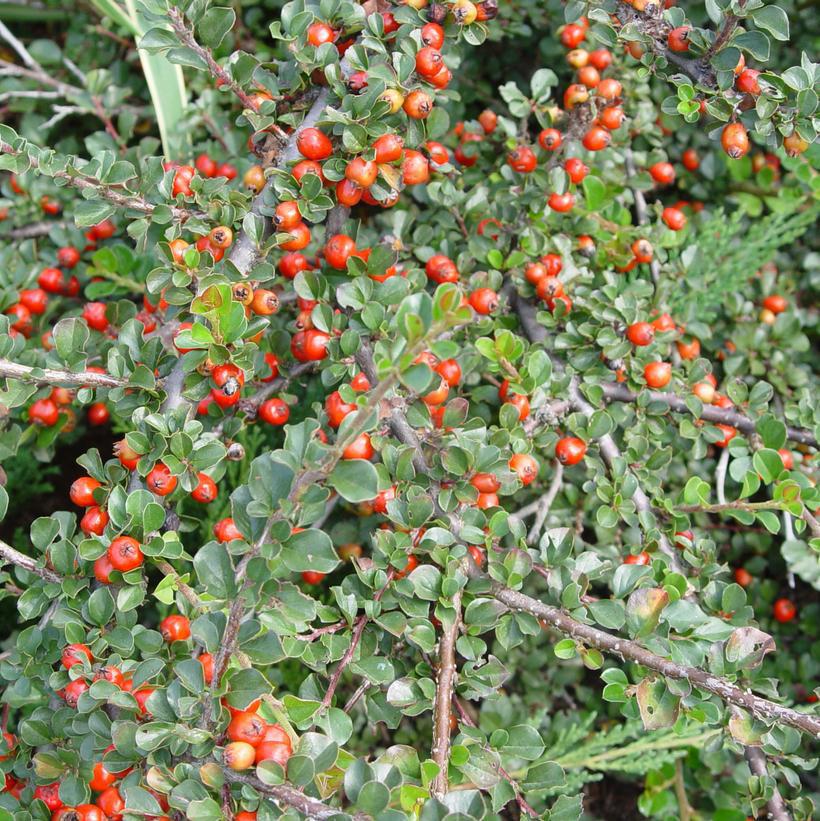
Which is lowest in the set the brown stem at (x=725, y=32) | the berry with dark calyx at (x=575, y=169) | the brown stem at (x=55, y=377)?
the brown stem at (x=55, y=377)

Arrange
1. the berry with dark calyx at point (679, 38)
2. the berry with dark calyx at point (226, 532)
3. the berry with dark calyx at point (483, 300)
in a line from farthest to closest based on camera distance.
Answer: the berry with dark calyx at point (483, 300) → the berry with dark calyx at point (679, 38) → the berry with dark calyx at point (226, 532)

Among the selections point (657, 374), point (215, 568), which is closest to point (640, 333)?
point (657, 374)

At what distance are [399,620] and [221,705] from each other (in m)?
0.36

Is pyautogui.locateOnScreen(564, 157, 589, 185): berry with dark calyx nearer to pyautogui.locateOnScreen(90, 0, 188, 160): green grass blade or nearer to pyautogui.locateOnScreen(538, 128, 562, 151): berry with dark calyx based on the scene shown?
pyautogui.locateOnScreen(538, 128, 562, 151): berry with dark calyx

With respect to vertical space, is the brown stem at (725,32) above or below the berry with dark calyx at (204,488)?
above

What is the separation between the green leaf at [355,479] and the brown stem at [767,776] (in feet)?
3.86

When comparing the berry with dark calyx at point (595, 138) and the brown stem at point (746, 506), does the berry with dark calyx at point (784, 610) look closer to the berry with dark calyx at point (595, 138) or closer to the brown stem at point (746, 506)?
the brown stem at point (746, 506)

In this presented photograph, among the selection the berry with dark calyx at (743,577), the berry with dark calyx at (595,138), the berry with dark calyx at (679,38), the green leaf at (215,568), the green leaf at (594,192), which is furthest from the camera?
the berry with dark calyx at (743,577)

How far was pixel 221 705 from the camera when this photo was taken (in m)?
1.25

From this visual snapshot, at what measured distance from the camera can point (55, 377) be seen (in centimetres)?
155

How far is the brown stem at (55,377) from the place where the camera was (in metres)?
1.52

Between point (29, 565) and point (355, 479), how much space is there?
82 centimetres

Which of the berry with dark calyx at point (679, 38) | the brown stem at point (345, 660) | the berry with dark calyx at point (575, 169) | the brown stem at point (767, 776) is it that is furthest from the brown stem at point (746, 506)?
the berry with dark calyx at point (679, 38)

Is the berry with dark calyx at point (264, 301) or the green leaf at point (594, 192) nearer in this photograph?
the berry with dark calyx at point (264, 301)
